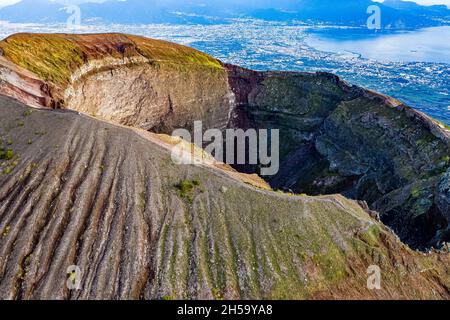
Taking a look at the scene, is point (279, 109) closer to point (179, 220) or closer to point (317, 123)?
point (317, 123)

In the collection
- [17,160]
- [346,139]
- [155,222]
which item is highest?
[17,160]

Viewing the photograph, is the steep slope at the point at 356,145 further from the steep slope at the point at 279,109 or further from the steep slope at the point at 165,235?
the steep slope at the point at 165,235

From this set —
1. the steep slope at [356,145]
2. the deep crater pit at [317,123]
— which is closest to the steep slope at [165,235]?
the steep slope at [356,145]

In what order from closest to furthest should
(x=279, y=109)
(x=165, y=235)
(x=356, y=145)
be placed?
(x=165, y=235) → (x=356, y=145) → (x=279, y=109)

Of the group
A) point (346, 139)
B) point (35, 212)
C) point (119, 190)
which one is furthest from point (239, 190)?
point (346, 139)

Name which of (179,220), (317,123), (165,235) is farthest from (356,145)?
(165,235)
